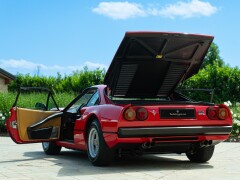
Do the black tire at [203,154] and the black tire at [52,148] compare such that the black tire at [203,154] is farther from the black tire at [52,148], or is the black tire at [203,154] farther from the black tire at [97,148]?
the black tire at [52,148]

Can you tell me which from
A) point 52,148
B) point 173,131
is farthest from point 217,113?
point 52,148

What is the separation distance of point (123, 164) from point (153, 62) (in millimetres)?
1846

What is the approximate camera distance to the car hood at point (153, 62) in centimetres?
807

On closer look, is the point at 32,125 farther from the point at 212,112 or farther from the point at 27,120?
the point at 212,112

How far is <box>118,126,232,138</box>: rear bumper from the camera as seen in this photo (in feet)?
23.9

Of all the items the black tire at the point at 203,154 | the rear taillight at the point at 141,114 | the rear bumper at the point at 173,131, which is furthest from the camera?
the black tire at the point at 203,154

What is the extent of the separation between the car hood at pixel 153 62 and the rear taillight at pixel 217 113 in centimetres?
123

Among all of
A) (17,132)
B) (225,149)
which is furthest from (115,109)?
(225,149)

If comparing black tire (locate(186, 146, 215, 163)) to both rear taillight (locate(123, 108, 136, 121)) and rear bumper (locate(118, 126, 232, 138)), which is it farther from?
rear taillight (locate(123, 108, 136, 121))

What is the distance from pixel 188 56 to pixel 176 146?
187cm

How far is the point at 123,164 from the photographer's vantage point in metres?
8.27

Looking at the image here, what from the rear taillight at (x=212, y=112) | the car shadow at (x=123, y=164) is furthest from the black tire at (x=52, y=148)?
the rear taillight at (x=212, y=112)

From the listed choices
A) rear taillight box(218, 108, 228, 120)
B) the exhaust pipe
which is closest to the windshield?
the exhaust pipe

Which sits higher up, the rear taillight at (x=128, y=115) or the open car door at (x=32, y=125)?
the rear taillight at (x=128, y=115)
